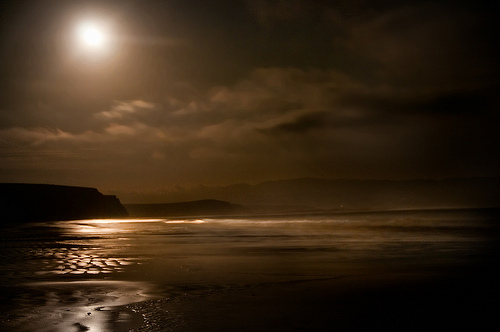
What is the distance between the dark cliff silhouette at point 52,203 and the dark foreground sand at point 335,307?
10675 cm

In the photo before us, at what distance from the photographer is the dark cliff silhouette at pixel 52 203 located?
11338 centimetres

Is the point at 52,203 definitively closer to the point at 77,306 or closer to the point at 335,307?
the point at 77,306

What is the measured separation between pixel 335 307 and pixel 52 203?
12803 cm

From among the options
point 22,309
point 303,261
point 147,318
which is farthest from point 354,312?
point 303,261

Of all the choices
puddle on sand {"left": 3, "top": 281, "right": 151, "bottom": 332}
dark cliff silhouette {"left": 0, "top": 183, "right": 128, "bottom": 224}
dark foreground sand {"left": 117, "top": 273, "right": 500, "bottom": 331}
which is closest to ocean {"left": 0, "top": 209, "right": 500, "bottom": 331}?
puddle on sand {"left": 3, "top": 281, "right": 151, "bottom": 332}

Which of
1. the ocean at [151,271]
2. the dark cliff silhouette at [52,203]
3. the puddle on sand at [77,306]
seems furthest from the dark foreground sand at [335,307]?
the dark cliff silhouette at [52,203]

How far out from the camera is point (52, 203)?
415ft

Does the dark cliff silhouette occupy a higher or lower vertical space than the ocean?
higher

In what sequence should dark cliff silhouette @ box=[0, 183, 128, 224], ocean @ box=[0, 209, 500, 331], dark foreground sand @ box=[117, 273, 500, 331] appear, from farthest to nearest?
dark cliff silhouette @ box=[0, 183, 128, 224] < ocean @ box=[0, 209, 500, 331] < dark foreground sand @ box=[117, 273, 500, 331]

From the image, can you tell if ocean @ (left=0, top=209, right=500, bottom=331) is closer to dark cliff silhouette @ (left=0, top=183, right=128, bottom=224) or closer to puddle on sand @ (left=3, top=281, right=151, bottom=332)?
puddle on sand @ (left=3, top=281, right=151, bottom=332)

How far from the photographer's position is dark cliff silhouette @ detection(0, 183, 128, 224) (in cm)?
11338

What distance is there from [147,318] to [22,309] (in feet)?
9.65

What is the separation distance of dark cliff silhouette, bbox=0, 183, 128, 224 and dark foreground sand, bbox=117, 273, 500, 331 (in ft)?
350

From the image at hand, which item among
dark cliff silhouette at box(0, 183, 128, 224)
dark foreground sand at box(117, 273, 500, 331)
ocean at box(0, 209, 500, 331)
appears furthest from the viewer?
dark cliff silhouette at box(0, 183, 128, 224)
